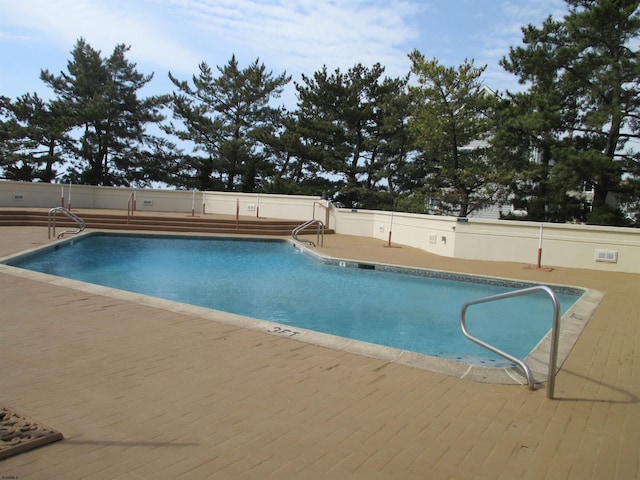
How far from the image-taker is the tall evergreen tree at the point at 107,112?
27.3 m

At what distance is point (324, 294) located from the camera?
9.26 metres

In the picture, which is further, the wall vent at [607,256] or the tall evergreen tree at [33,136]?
the tall evergreen tree at [33,136]

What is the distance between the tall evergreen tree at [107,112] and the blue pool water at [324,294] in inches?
629

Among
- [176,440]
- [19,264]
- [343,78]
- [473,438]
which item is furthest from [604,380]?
[343,78]

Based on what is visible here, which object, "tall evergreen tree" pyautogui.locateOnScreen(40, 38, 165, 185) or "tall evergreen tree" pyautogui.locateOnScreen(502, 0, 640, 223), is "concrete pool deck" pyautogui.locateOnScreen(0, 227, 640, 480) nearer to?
"tall evergreen tree" pyautogui.locateOnScreen(502, 0, 640, 223)

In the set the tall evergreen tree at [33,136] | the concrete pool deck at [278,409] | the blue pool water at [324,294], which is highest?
the tall evergreen tree at [33,136]

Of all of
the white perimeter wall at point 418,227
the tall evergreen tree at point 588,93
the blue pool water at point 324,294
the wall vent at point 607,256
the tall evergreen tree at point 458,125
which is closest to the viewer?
the blue pool water at point 324,294

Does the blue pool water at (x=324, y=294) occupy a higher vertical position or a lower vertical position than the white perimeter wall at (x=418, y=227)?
lower

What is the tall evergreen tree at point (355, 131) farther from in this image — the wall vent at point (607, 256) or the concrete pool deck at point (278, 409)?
the concrete pool deck at point (278, 409)

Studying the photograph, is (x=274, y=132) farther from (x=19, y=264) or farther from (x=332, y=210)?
(x=19, y=264)

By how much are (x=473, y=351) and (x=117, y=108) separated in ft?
92.7

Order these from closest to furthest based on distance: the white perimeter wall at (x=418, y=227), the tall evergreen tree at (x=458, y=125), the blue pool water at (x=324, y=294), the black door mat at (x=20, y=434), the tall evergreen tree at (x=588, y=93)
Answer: the black door mat at (x=20, y=434)
the blue pool water at (x=324, y=294)
the white perimeter wall at (x=418, y=227)
the tall evergreen tree at (x=588, y=93)
the tall evergreen tree at (x=458, y=125)

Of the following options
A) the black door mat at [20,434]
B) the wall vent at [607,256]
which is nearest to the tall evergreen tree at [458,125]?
the wall vent at [607,256]

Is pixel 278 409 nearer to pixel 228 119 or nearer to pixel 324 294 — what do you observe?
pixel 324 294
